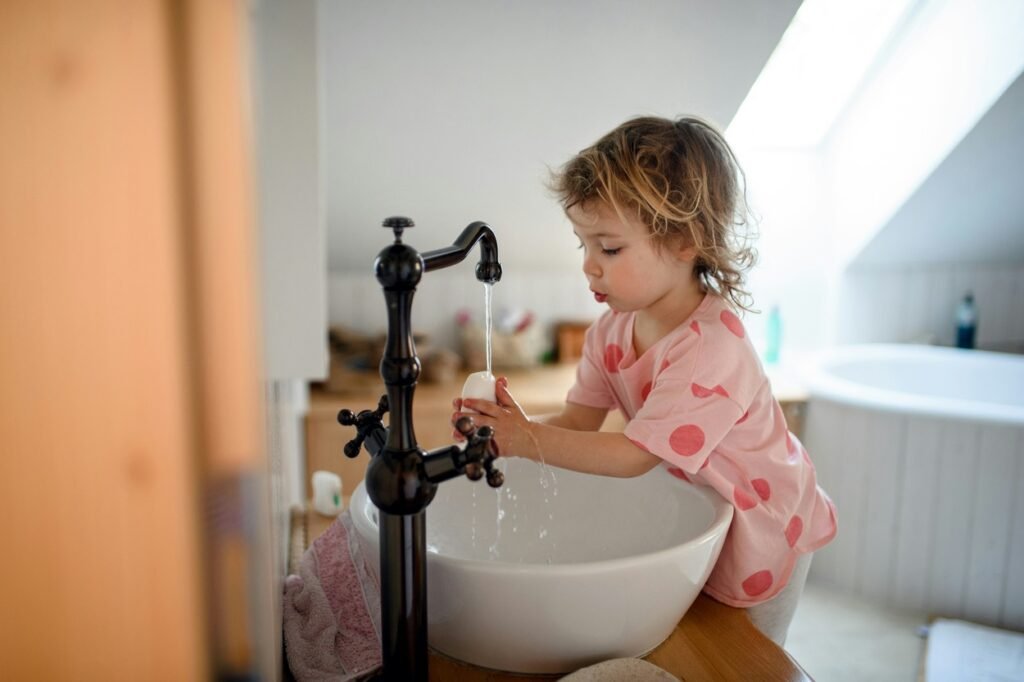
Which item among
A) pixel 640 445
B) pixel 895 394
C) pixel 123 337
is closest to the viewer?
pixel 123 337

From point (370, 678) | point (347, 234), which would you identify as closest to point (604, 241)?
point (370, 678)

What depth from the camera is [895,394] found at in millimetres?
2342

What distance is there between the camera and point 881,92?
8.22 ft

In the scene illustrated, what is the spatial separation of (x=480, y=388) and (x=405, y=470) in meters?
0.23

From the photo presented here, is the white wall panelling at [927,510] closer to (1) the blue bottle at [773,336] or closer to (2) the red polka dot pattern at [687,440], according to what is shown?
(1) the blue bottle at [773,336]

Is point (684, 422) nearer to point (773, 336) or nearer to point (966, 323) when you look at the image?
point (773, 336)

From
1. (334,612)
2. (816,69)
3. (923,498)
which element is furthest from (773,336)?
(334,612)

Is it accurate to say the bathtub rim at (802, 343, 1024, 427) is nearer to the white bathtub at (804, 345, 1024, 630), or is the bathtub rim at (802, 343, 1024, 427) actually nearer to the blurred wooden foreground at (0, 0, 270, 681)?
the white bathtub at (804, 345, 1024, 630)

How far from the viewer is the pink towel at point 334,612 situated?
2.29 ft

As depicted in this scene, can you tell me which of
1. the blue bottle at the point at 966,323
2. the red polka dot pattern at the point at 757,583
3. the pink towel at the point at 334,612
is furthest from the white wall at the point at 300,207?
the blue bottle at the point at 966,323

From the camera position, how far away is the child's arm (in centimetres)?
81

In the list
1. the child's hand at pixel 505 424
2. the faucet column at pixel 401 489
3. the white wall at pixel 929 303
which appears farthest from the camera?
the white wall at pixel 929 303

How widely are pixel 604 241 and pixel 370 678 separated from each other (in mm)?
565

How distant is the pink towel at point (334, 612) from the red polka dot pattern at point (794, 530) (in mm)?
506
